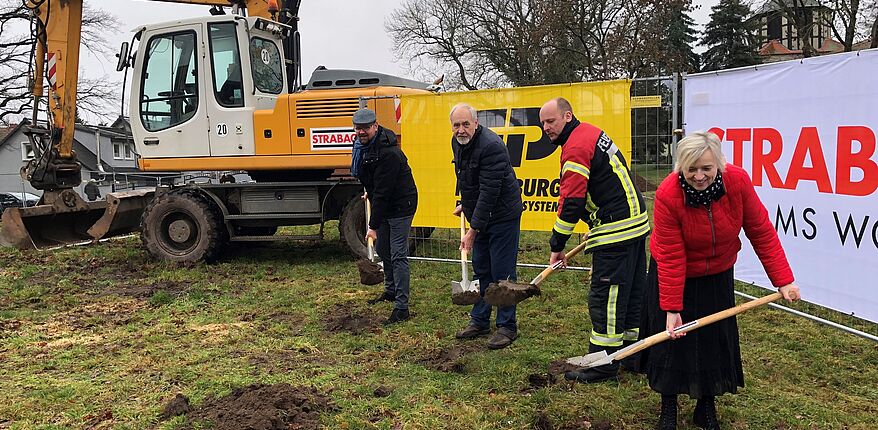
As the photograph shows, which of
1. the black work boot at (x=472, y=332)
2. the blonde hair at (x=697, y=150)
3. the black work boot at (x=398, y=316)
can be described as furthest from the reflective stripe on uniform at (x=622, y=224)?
the black work boot at (x=398, y=316)

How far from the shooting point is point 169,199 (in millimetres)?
8828

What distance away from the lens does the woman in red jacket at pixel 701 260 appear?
312 centimetres

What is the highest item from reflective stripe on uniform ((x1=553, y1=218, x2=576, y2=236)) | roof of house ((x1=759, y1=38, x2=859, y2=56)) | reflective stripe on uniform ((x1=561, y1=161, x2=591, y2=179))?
roof of house ((x1=759, y1=38, x2=859, y2=56))

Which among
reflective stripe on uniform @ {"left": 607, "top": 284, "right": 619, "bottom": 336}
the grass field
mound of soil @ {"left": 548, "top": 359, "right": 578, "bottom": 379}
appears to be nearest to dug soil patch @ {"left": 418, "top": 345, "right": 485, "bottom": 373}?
the grass field

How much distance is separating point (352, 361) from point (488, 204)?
153 cm

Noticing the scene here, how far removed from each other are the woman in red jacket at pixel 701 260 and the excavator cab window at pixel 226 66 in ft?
21.3

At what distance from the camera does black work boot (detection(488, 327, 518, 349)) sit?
5.05 m

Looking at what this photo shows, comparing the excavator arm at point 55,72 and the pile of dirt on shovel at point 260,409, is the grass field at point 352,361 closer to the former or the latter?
the pile of dirt on shovel at point 260,409

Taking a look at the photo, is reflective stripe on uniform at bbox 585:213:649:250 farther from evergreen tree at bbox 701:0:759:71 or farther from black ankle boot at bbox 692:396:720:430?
evergreen tree at bbox 701:0:759:71

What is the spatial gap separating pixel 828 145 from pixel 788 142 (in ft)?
1.15

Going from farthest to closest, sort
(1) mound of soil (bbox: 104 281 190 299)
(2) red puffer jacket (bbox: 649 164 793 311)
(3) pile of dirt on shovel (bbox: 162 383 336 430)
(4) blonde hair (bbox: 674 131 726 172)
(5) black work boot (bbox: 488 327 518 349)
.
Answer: (1) mound of soil (bbox: 104 281 190 299) → (5) black work boot (bbox: 488 327 518 349) → (3) pile of dirt on shovel (bbox: 162 383 336 430) → (2) red puffer jacket (bbox: 649 164 793 311) → (4) blonde hair (bbox: 674 131 726 172)

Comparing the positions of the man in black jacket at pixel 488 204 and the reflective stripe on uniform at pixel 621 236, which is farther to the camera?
the man in black jacket at pixel 488 204

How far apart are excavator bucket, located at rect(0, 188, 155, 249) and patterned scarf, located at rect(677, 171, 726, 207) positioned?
322 inches

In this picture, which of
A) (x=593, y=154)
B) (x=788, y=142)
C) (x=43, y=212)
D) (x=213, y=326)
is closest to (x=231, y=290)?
(x=213, y=326)
